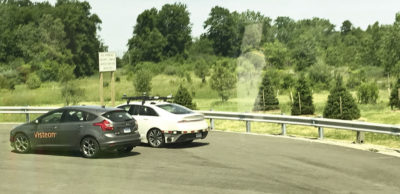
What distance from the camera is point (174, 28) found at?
122 meters

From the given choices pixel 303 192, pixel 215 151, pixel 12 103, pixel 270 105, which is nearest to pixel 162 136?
pixel 215 151

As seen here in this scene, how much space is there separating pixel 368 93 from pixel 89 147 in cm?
2952

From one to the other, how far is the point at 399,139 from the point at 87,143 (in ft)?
36.2

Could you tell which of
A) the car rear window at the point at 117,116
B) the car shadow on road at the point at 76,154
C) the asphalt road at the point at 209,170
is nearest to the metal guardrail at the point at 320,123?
the asphalt road at the point at 209,170

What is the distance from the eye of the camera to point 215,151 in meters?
15.2

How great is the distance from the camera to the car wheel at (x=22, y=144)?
15.0 meters

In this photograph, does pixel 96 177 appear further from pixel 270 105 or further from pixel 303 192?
pixel 270 105

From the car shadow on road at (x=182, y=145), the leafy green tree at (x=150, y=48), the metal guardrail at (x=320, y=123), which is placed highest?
the leafy green tree at (x=150, y=48)

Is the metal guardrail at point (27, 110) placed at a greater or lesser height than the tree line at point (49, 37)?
lesser

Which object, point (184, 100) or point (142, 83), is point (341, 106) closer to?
point (184, 100)

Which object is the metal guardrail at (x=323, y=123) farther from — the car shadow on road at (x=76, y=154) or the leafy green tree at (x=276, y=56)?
the leafy green tree at (x=276, y=56)

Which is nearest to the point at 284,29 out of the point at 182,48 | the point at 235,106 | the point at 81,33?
the point at 182,48

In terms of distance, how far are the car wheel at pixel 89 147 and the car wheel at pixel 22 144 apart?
77.8 inches

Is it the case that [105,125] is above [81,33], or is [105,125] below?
below
